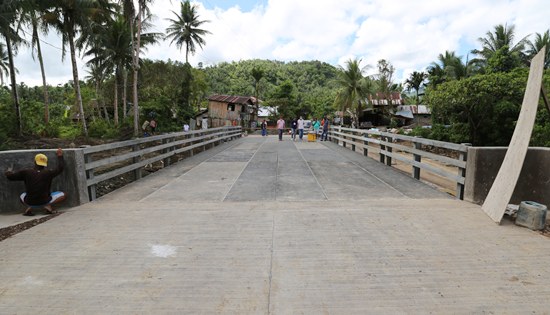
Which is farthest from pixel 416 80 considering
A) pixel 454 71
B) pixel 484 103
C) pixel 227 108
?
pixel 484 103

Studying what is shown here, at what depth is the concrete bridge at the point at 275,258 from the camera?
117 inches

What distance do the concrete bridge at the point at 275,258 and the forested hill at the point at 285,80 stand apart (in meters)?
53.6

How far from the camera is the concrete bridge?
2975mm

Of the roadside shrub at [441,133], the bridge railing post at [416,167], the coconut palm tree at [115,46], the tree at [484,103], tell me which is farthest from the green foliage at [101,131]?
the bridge railing post at [416,167]

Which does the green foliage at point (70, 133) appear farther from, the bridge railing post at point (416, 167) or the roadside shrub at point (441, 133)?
the roadside shrub at point (441, 133)

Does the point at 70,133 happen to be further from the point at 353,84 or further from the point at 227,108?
the point at 353,84

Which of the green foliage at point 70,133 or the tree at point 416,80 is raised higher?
the tree at point 416,80

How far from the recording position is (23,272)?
3549mm

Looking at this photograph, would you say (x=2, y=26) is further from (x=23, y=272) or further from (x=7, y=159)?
(x=23, y=272)

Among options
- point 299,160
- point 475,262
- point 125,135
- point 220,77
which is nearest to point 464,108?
point 299,160

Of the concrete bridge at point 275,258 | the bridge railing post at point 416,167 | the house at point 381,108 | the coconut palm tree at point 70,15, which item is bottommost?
the concrete bridge at point 275,258

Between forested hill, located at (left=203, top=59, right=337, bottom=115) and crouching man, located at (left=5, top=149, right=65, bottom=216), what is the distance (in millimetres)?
53889

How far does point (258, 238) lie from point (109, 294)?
1.84 meters

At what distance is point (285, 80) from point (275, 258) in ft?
210
